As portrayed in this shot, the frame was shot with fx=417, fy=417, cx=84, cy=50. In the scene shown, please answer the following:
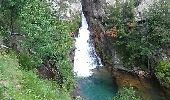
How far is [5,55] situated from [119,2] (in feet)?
81.3

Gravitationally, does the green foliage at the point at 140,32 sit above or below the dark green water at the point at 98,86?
above

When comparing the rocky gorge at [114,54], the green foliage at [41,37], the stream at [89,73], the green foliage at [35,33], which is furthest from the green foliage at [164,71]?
the green foliage at [41,37]

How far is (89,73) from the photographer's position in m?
43.4

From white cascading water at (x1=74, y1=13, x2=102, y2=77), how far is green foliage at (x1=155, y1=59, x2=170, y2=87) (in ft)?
24.4

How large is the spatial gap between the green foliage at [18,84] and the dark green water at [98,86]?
13596 mm

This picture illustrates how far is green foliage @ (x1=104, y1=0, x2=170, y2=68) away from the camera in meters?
41.2

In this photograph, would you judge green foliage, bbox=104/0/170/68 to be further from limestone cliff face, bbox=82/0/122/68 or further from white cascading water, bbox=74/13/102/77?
white cascading water, bbox=74/13/102/77

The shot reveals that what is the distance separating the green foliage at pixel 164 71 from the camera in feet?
129

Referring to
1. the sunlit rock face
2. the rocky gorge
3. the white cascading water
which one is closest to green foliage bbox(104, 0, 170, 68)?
the rocky gorge

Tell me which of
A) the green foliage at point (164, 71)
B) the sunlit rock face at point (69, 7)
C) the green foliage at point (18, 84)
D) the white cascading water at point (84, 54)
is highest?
the sunlit rock face at point (69, 7)

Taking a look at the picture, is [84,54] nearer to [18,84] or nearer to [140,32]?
[140,32]

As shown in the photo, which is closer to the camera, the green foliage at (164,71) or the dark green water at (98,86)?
the dark green water at (98,86)

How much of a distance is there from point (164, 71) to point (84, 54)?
10.2 m

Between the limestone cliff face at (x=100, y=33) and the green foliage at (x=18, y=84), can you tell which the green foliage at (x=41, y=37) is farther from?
the limestone cliff face at (x=100, y=33)
